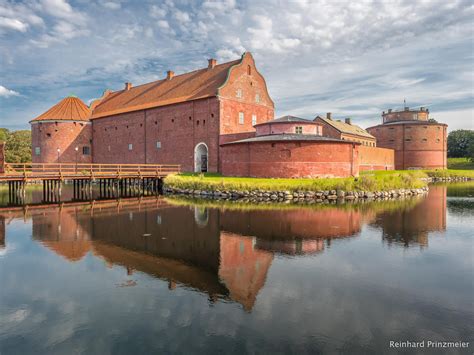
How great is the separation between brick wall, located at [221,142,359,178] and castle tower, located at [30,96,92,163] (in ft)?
76.1

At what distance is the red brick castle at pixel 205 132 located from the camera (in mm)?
26078

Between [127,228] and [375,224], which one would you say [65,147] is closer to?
[127,228]

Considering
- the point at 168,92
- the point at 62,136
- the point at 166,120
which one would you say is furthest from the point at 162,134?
the point at 62,136

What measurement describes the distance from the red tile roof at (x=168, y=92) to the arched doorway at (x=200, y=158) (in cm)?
436

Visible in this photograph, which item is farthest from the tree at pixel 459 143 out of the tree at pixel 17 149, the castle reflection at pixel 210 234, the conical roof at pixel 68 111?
the tree at pixel 17 149

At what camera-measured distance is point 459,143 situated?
8025 centimetres

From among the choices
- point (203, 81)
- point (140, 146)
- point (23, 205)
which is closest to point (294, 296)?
point (23, 205)

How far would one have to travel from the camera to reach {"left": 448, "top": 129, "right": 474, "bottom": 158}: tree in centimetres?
7962

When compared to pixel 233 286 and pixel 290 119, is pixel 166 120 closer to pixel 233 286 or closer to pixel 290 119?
pixel 290 119

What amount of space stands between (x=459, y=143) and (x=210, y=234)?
85.0m

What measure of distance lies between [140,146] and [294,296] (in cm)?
3316

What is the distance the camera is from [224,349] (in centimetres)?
493

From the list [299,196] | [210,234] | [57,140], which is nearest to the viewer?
[210,234]

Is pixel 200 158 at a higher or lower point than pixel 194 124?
lower
